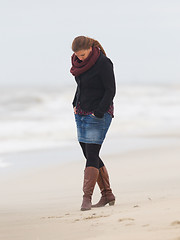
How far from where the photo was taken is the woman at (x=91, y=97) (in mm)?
4723

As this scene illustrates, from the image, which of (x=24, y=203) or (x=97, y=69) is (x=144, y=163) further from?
(x=97, y=69)

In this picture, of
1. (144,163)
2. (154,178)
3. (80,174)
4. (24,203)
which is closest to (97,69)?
(24,203)

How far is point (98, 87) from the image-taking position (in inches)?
189

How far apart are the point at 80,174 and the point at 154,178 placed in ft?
4.11

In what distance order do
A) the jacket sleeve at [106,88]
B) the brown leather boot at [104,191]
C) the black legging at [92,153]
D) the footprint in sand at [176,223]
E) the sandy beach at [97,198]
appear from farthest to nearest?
the brown leather boot at [104,191] → the black legging at [92,153] → the jacket sleeve at [106,88] → the sandy beach at [97,198] → the footprint in sand at [176,223]

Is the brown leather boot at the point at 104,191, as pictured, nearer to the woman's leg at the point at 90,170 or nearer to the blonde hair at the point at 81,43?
the woman's leg at the point at 90,170

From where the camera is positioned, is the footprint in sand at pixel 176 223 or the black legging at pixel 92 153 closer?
the footprint in sand at pixel 176 223

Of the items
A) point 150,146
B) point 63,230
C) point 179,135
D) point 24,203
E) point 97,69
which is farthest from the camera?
point 179,135

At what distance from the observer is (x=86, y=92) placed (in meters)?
4.80

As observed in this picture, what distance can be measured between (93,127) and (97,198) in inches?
49.8

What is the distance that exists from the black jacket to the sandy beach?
901mm

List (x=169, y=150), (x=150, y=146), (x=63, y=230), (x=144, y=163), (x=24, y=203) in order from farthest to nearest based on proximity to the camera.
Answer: (x=150, y=146) → (x=169, y=150) → (x=144, y=163) → (x=24, y=203) → (x=63, y=230)

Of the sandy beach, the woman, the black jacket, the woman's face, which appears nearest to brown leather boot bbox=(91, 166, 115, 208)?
the sandy beach

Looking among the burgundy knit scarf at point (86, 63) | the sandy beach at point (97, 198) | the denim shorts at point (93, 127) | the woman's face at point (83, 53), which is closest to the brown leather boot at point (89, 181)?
the sandy beach at point (97, 198)
